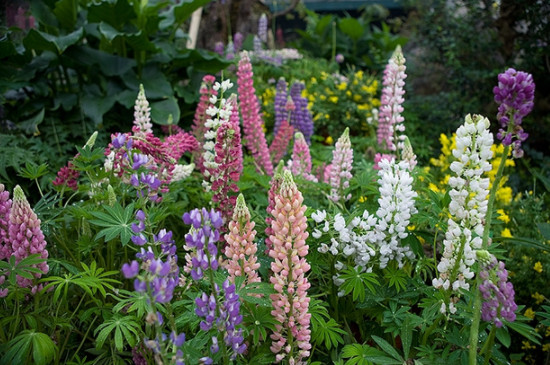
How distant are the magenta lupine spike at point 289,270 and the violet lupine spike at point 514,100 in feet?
2.33

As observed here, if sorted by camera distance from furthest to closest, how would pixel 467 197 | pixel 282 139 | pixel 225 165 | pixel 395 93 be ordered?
pixel 282 139
pixel 395 93
pixel 225 165
pixel 467 197

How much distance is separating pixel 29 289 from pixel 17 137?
2.44m

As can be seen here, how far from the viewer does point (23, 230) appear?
1887 millimetres

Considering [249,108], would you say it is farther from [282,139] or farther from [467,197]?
[467,197]

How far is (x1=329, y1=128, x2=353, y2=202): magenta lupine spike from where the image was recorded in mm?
2795

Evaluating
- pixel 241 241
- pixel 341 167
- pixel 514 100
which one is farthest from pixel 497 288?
pixel 341 167

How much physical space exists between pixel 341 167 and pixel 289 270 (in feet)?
4.04

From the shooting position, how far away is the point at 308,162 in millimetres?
3254

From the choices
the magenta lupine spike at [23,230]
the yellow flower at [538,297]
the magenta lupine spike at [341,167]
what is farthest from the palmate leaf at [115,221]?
the yellow flower at [538,297]

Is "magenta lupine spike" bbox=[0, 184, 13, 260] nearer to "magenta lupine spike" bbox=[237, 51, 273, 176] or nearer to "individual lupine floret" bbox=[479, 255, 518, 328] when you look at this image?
"magenta lupine spike" bbox=[237, 51, 273, 176]

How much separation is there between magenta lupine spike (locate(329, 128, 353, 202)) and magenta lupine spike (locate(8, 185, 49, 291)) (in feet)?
4.88

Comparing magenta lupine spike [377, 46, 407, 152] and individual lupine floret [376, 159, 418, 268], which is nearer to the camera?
individual lupine floret [376, 159, 418, 268]

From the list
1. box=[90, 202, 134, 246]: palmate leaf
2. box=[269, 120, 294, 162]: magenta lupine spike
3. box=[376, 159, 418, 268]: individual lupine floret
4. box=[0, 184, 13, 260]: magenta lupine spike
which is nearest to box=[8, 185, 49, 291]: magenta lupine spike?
box=[0, 184, 13, 260]: magenta lupine spike

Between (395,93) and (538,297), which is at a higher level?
(395,93)
